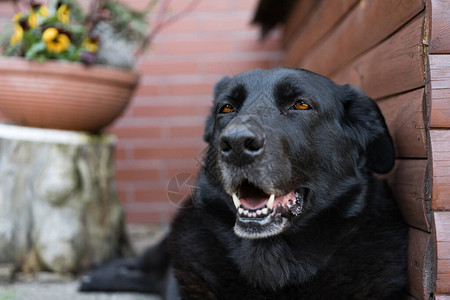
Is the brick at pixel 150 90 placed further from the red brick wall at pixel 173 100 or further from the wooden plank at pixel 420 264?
the wooden plank at pixel 420 264

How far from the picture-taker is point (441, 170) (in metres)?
1.40

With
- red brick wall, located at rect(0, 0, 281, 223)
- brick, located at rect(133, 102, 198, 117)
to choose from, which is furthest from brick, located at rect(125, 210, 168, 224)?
brick, located at rect(133, 102, 198, 117)

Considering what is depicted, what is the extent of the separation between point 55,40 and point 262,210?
1880mm

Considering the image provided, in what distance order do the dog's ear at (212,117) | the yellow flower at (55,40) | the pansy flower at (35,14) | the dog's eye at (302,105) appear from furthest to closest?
the pansy flower at (35,14) → the yellow flower at (55,40) → the dog's ear at (212,117) → the dog's eye at (302,105)

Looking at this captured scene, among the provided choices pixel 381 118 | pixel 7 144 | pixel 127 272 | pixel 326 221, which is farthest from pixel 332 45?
pixel 7 144

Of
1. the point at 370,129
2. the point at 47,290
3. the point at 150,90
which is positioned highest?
the point at 150,90

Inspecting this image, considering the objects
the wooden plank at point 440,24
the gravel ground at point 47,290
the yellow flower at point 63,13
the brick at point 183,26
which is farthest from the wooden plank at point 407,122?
the brick at point 183,26

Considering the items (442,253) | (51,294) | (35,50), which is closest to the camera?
(442,253)

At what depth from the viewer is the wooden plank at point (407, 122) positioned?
1.52 m

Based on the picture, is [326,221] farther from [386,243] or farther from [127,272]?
[127,272]

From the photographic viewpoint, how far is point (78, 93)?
2.89 meters

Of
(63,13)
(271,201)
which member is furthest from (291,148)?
(63,13)

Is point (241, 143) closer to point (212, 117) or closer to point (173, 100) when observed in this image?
point (212, 117)

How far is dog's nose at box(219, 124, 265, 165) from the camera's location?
1.45m
